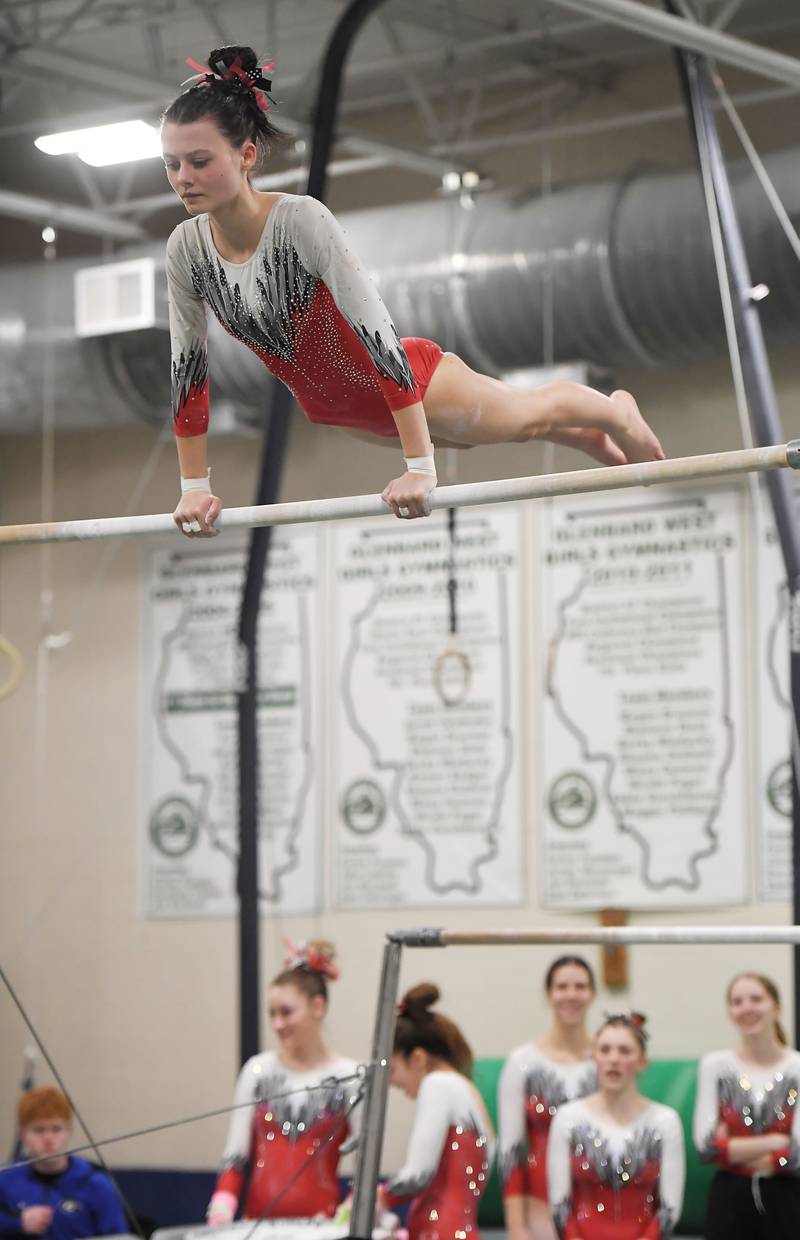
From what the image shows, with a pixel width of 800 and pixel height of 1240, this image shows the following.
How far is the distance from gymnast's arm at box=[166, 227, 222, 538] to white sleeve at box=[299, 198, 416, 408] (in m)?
0.25

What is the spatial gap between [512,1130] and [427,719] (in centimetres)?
239

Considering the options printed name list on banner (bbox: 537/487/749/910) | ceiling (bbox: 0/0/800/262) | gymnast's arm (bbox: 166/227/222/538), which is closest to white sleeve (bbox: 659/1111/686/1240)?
printed name list on banner (bbox: 537/487/749/910)

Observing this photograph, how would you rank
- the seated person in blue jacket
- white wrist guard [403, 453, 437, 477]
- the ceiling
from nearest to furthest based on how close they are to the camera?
white wrist guard [403, 453, 437, 477] → the seated person in blue jacket → the ceiling

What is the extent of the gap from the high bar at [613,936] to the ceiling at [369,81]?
282 centimetres

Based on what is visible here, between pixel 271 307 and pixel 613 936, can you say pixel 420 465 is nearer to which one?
pixel 271 307

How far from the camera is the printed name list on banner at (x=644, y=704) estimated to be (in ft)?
20.3

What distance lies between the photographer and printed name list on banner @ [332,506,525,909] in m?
6.68

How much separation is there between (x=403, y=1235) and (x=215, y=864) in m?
2.86

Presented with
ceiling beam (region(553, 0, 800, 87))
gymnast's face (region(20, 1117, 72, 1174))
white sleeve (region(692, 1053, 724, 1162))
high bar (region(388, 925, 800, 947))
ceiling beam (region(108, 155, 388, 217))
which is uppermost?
ceiling beam (region(108, 155, 388, 217))

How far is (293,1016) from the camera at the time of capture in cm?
498

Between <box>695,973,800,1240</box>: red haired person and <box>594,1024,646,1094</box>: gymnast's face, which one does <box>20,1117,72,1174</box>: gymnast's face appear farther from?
<box>695,973,800,1240</box>: red haired person

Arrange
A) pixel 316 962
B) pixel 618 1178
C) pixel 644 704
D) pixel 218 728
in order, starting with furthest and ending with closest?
pixel 218 728
pixel 644 704
pixel 316 962
pixel 618 1178

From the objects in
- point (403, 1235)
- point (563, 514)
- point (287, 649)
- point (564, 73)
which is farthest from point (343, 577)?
point (403, 1235)

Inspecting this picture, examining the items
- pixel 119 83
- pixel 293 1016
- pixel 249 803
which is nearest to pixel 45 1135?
pixel 293 1016
